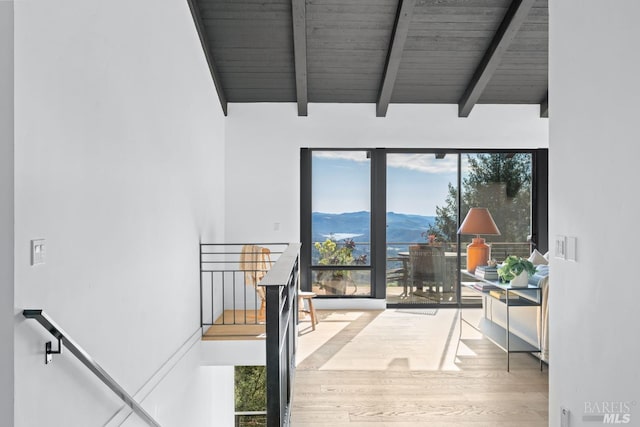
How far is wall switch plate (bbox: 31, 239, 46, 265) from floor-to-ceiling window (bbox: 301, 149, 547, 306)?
449 centimetres

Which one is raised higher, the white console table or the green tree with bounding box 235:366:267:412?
the white console table

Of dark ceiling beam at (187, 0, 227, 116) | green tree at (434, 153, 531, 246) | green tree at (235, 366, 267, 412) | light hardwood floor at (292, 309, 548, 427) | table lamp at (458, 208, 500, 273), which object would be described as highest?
dark ceiling beam at (187, 0, 227, 116)

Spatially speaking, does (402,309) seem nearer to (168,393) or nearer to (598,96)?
(168,393)

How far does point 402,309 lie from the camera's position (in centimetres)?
633

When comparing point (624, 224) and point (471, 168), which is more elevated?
point (471, 168)

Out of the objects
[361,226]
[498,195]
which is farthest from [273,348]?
[498,195]

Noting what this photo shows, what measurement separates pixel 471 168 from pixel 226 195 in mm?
3158

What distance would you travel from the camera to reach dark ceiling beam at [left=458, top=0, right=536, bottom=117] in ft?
14.4

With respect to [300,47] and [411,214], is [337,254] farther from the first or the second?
[300,47]

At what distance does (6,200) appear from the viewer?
1.70 meters

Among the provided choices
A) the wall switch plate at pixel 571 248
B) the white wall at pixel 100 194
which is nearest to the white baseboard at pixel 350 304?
the white wall at pixel 100 194

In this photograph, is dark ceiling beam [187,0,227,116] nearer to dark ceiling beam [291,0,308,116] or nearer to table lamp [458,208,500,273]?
dark ceiling beam [291,0,308,116]

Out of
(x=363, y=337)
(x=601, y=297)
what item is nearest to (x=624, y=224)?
(x=601, y=297)

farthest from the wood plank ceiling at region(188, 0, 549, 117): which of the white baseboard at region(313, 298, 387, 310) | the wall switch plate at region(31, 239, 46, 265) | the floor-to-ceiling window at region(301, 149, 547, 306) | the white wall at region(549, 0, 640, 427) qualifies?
the wall switch plate at region(31, 239, 46, 265)
